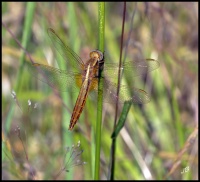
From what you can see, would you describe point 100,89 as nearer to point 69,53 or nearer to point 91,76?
point 91,76

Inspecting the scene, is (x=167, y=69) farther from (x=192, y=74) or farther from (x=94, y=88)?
(x=94, y=88)

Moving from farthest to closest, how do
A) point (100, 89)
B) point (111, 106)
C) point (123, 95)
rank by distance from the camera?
point (111, 106), point (123, 95), point (100, 89)

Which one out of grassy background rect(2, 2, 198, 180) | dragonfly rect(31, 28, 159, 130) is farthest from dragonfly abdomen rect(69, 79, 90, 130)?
grassy background rect(2, 2, 198, 180)

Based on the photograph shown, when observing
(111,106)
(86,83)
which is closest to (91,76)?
(86,83)

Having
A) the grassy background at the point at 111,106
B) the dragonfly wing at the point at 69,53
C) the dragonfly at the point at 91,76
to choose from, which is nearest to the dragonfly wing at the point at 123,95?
the dragonfly at the point at 91,76

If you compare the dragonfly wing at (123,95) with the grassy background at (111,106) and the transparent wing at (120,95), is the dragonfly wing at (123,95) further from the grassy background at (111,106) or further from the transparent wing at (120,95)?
the grassy background at (111,106)

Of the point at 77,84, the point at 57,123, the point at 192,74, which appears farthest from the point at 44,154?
the point at 77,84
